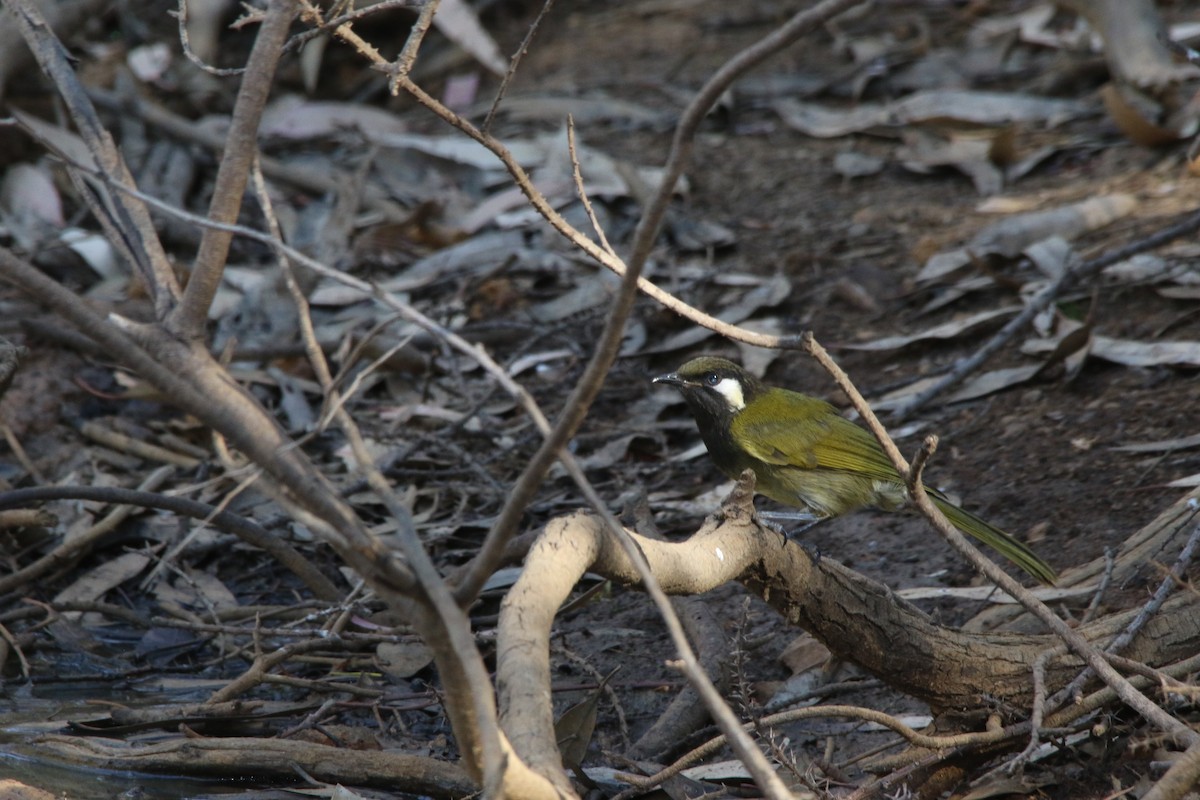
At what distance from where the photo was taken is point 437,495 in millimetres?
5602

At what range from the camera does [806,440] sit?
16.6ft

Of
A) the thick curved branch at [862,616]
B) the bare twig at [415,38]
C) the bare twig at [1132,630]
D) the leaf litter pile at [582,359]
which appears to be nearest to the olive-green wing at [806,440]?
the leaf litter pile at [582,359]

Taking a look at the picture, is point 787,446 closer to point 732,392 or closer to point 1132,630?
point 732,392

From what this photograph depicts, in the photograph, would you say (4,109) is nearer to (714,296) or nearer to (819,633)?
(714,296)

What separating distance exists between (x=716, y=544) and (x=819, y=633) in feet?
1.75

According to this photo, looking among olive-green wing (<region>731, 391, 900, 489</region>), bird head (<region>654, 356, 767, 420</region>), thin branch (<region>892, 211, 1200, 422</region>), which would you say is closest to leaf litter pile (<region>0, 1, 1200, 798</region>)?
thin branch (<region>892, 211, 1200, 422</region>)

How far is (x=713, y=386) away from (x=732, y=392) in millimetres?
91

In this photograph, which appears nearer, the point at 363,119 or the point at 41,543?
the point at 41,543

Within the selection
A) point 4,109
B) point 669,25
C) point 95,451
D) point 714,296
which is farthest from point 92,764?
point 669,25

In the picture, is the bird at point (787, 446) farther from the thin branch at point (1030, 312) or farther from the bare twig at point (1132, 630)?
the bare twig at point (1132, 630)

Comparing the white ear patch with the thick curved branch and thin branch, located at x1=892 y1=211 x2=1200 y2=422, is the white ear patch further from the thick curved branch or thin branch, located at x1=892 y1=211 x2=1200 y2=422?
the thick curved branch

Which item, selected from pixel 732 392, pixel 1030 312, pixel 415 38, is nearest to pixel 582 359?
pixel 732 392

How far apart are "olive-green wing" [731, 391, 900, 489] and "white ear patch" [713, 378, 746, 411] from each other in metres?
0.05

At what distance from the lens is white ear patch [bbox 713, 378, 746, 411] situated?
16.7 ft
